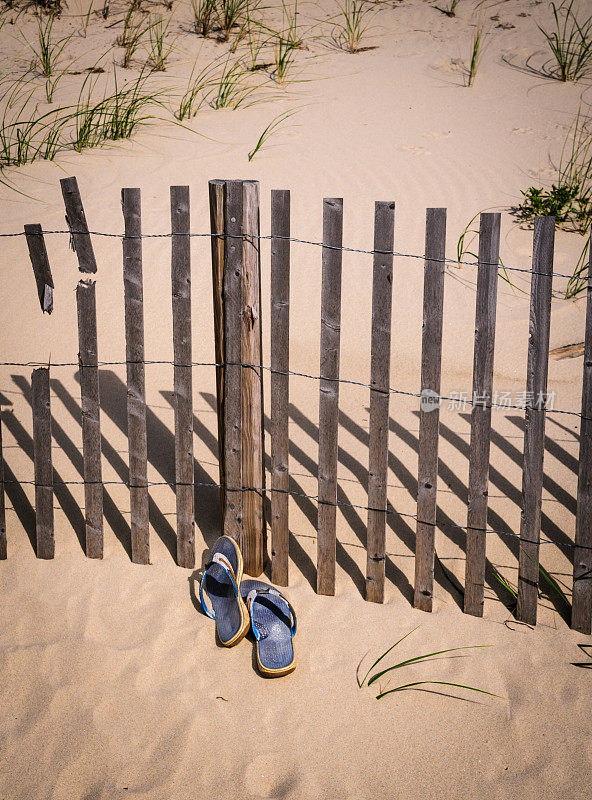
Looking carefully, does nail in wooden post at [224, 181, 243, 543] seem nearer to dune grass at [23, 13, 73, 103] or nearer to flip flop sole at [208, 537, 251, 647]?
flip flop sole at [208, 537, 251, 647]

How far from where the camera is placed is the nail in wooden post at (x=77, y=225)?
3.24 metres

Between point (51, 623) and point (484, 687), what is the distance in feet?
5.79

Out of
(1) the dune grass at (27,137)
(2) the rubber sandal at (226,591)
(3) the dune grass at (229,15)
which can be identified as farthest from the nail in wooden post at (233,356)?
(3) the dune grass at (229,15)

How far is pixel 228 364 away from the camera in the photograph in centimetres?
336

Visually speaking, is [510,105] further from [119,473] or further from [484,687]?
[484,687]

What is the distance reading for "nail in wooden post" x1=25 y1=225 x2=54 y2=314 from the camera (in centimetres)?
332

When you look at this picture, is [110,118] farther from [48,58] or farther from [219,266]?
[219,266]

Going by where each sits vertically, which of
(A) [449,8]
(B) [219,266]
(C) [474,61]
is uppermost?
(A) [449,8]

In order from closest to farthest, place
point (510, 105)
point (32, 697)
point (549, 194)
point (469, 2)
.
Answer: point (32, 697)
point (549, 194)
point (510, 105)
point (469, 2)

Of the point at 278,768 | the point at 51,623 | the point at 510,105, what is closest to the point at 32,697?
the point at 51,623

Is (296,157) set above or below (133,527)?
above

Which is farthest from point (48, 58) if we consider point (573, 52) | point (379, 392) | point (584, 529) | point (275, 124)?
point (584, 529)

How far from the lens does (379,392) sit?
3.22 meters

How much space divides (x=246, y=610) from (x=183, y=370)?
103 cm
